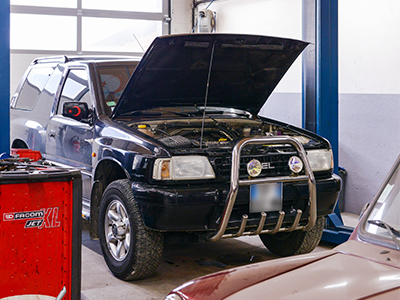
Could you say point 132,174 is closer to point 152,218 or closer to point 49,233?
point 152,218

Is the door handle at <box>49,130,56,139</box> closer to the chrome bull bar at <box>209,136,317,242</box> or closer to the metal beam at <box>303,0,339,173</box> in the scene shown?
the chrome bull bar at <box>209,136,317,242</box>

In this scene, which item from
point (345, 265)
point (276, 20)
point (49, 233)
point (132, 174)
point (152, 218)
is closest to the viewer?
point (345, 265)

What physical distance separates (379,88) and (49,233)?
493 cm

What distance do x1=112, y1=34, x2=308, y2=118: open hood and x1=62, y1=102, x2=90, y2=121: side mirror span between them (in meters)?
0.30

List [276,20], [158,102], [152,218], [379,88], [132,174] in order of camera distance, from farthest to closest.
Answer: [276,20]
[379,88]
[158,102]
[132,174]
[152,218]

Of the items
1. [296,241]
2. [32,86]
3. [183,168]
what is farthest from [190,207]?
[32,86]

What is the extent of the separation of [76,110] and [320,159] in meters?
2.17

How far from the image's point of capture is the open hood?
4.21 m

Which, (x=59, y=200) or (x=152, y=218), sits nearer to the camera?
(x=59, y=200)

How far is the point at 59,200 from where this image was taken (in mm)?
3102

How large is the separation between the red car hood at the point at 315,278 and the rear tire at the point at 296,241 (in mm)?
2658

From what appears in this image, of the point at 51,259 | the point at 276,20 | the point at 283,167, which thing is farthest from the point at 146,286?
the point at 276,20

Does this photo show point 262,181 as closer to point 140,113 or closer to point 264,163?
point 264,163

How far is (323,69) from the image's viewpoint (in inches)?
217
